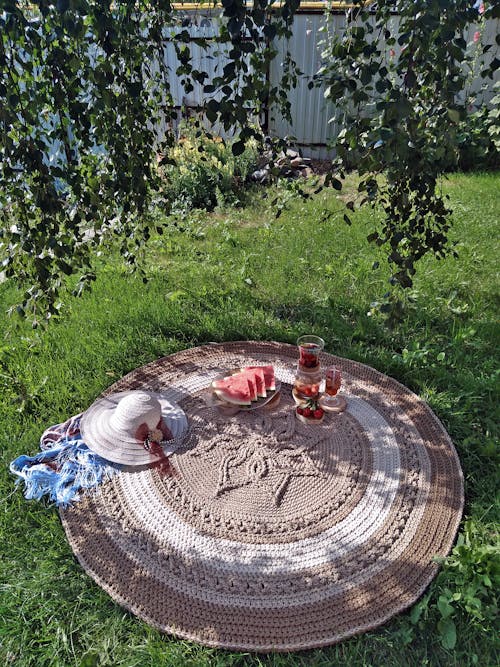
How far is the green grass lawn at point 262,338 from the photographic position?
1.70 meters

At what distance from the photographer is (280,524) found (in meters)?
2.06

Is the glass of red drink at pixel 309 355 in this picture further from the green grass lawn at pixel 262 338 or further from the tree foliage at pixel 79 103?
the tree foliage at pixel 79 103

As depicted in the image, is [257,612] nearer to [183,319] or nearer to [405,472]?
[405,472]

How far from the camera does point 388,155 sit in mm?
1521

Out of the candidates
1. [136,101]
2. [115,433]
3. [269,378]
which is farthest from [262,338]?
[136,101]

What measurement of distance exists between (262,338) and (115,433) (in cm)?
118

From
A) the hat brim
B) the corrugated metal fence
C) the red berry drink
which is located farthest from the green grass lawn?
the corrugated metal fence

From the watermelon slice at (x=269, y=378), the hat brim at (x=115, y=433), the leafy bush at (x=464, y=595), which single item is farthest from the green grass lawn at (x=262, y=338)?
the watermelon slice at (x=269, y=378)

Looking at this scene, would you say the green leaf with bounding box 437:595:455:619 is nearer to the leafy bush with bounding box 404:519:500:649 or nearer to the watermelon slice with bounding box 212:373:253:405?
the leafy bush with bounding box 404:519:500:649

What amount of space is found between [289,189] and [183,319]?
8.59ft

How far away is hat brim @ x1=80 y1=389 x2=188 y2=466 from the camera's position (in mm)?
2322

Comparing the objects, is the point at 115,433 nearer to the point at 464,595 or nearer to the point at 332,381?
the point at 332,381

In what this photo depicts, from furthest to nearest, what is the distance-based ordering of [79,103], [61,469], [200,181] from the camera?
[200,181] → [61,469] → [79,103]

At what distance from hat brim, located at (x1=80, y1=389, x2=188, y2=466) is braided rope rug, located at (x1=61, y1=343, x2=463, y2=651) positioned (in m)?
0.06
